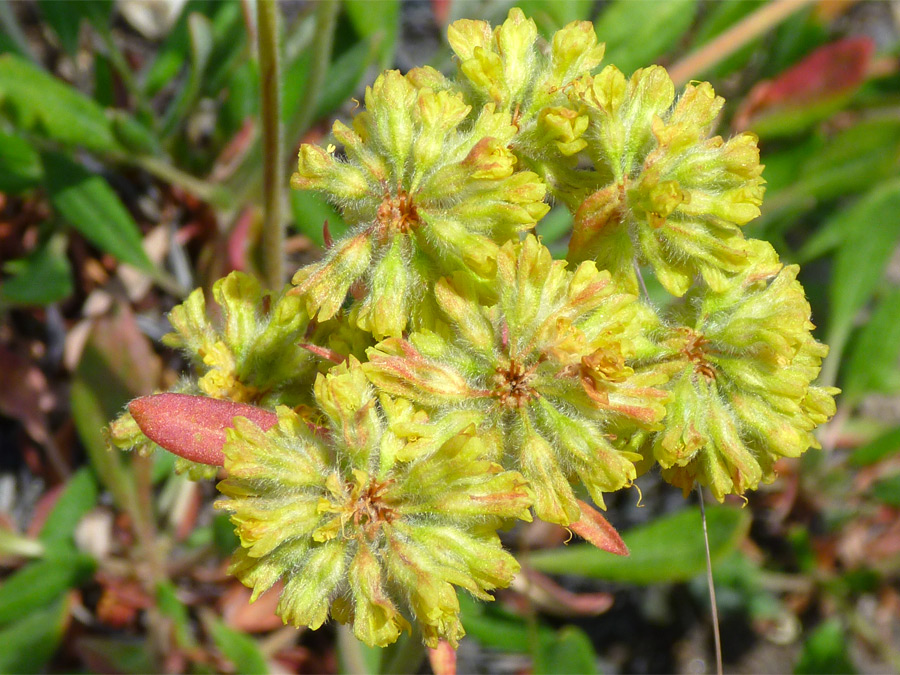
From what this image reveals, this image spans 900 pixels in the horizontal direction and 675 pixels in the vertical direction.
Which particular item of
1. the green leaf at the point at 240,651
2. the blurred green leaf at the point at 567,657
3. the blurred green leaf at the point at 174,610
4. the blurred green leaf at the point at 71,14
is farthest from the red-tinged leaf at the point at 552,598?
the blurred green leaf at the point at 71,14

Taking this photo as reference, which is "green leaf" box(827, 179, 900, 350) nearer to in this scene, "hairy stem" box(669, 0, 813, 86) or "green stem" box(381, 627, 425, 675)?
"hairy stem" box(669, 0, 813, 86)

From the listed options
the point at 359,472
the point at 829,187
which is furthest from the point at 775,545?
the point at 359,472

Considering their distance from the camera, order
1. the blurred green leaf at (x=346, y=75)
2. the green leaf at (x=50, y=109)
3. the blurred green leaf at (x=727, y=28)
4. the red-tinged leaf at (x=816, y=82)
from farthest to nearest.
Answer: the blurred green leaf at (x=727, y=28) < the red-tinged leaf at (x=816, y=82) < the blurred green leaf at (x=346, y=75) < the green leaf at (x=50, y=109)

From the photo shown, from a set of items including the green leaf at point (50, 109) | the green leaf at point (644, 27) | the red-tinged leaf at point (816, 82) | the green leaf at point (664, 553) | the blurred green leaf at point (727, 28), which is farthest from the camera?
the blurred green leaf at point (727, 28)

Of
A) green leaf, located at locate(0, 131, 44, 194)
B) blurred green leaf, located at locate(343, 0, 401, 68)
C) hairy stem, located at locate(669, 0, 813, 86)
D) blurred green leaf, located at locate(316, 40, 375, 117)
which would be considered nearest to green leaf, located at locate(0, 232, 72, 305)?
green leaf, located at locate(0, 131, 44, 194)

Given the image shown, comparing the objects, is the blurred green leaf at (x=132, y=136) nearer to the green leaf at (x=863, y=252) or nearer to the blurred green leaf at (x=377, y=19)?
the blurred green leaf at (x=377, y=19)

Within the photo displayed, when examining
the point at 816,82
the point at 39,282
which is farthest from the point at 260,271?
the point at 816,82

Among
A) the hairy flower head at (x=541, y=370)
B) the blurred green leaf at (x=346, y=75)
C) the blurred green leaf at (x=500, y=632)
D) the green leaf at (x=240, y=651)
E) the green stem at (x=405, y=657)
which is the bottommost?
the green leaf at (x=240, y=651)
